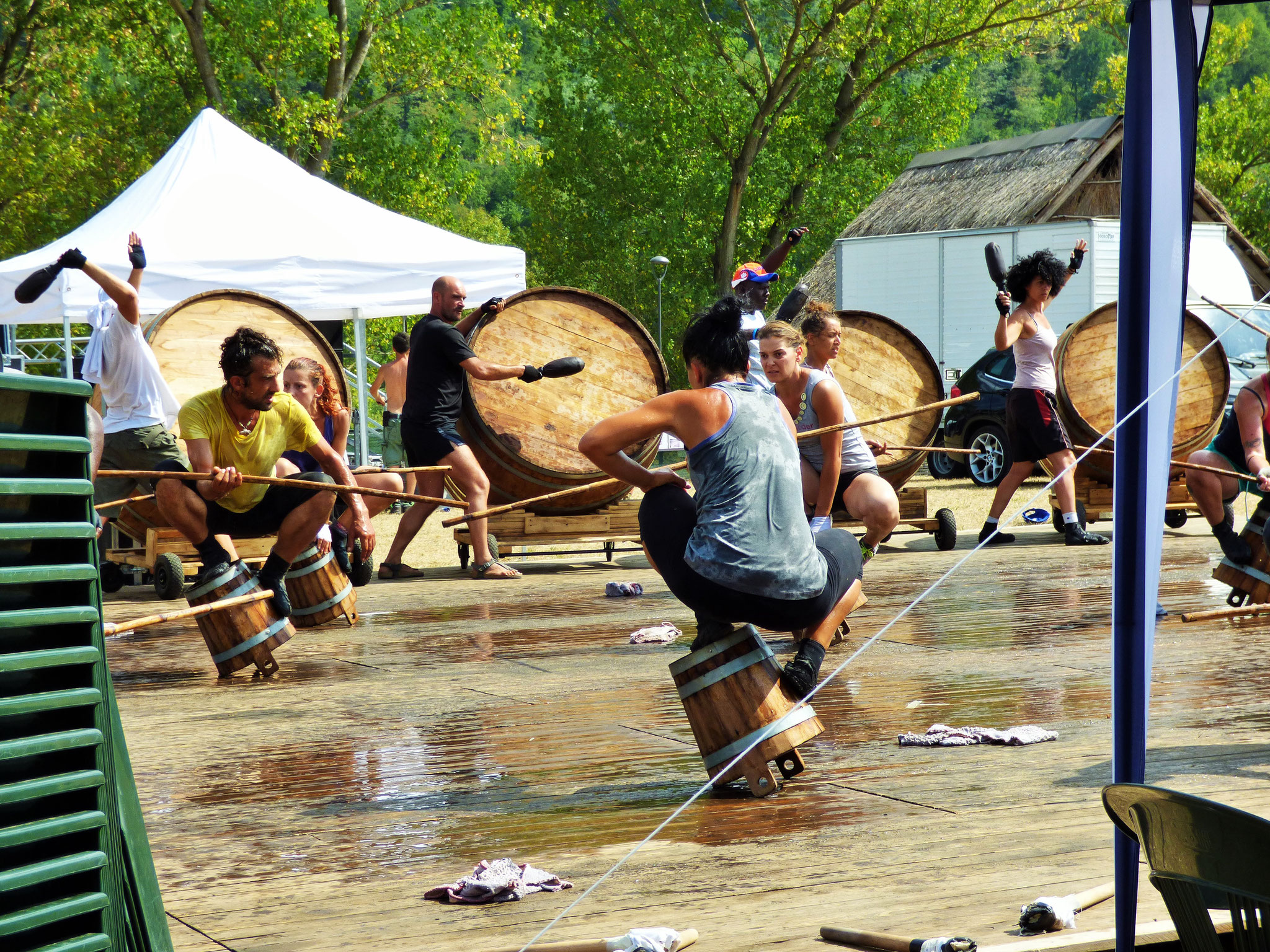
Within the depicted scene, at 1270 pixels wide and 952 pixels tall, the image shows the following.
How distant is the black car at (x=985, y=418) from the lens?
1878 cm

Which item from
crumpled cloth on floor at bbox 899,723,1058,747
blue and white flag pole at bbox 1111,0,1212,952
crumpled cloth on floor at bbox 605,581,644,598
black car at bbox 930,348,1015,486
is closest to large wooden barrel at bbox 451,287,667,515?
crumpled cloth on floor at bbox 605,581,644,598

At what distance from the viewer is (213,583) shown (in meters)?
6.90

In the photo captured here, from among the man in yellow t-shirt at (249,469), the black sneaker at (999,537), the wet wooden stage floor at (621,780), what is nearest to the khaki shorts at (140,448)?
the wet wooden stage floor at (621,780)

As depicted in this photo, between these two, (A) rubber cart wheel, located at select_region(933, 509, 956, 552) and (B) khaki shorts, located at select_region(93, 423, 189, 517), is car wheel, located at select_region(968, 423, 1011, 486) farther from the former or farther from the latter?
(B) khaki shorts, located at select_region(93, 423, 189, 517)

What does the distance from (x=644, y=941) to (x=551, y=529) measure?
8599mm

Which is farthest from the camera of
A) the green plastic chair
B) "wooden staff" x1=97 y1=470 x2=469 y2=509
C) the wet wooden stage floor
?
"wooden staff" x1=97 y1=470 x2=469 y2=509

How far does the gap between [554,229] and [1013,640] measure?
1441 inches

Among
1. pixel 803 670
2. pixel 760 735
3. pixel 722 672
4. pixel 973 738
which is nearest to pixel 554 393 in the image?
pixel 973 738

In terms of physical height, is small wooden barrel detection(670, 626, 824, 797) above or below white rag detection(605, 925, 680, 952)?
above

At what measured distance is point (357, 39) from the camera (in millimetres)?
31234

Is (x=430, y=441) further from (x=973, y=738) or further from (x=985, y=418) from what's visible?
(x=985, y=418)

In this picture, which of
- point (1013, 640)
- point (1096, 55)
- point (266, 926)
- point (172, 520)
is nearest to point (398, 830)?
point (266, 926)

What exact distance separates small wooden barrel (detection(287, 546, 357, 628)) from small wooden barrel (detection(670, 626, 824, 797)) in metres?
4.05

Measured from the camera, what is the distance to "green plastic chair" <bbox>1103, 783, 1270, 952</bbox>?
2002mm
